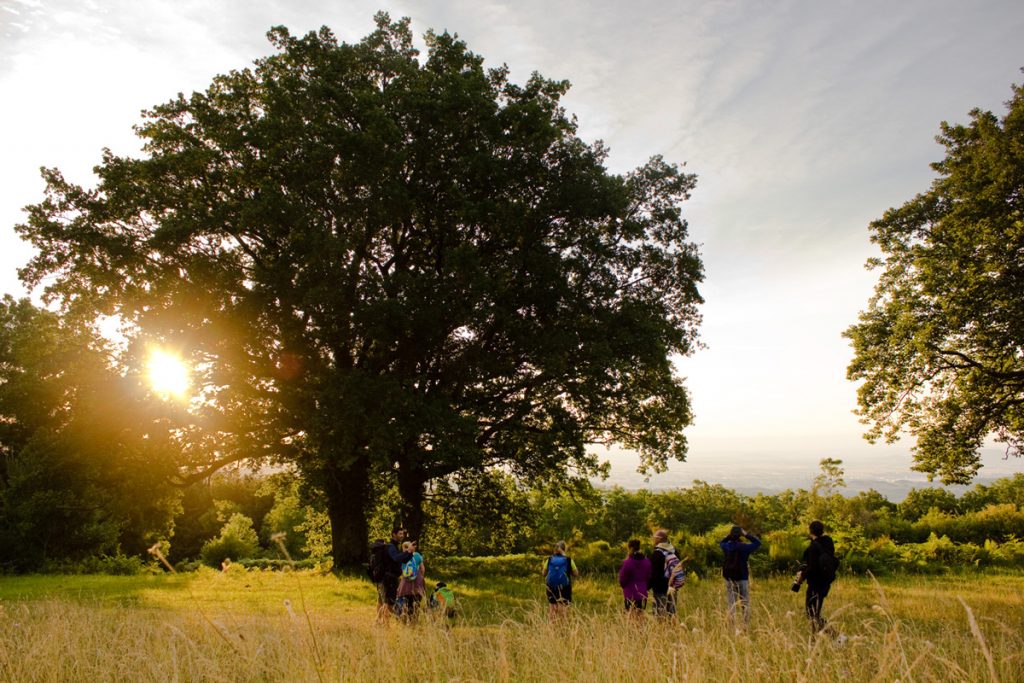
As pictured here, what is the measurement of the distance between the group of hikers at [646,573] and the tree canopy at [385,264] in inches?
173

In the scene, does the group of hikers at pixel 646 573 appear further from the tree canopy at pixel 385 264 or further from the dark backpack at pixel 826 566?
the tree canopy at pixel 385 264

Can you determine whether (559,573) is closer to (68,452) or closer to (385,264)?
(385,264)

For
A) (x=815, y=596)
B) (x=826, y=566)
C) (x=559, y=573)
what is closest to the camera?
(x=826, y=566)

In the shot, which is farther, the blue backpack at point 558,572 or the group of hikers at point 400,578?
the blue backpack at point 558,572

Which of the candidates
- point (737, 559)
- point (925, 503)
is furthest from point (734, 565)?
point (925, 503)

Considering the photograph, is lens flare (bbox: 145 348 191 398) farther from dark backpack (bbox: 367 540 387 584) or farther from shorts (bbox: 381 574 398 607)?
shorts (bbox: 381 574 398 607)

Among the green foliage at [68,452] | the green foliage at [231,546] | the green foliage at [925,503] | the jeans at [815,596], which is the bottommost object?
the green foliage at [231,546]

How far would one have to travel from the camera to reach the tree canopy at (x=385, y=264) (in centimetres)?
1650

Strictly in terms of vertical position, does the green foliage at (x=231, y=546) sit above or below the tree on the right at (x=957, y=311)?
below

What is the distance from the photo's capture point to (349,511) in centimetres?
2173

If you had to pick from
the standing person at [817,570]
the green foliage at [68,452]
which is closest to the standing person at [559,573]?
the standing person at [817,570]

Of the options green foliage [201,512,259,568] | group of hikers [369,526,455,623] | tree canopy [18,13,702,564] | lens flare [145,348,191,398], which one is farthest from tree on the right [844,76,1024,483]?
green foliage [201,512,259,568]

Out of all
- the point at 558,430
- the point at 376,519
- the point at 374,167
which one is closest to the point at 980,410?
the point at 558,430

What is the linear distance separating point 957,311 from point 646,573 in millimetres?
14625
